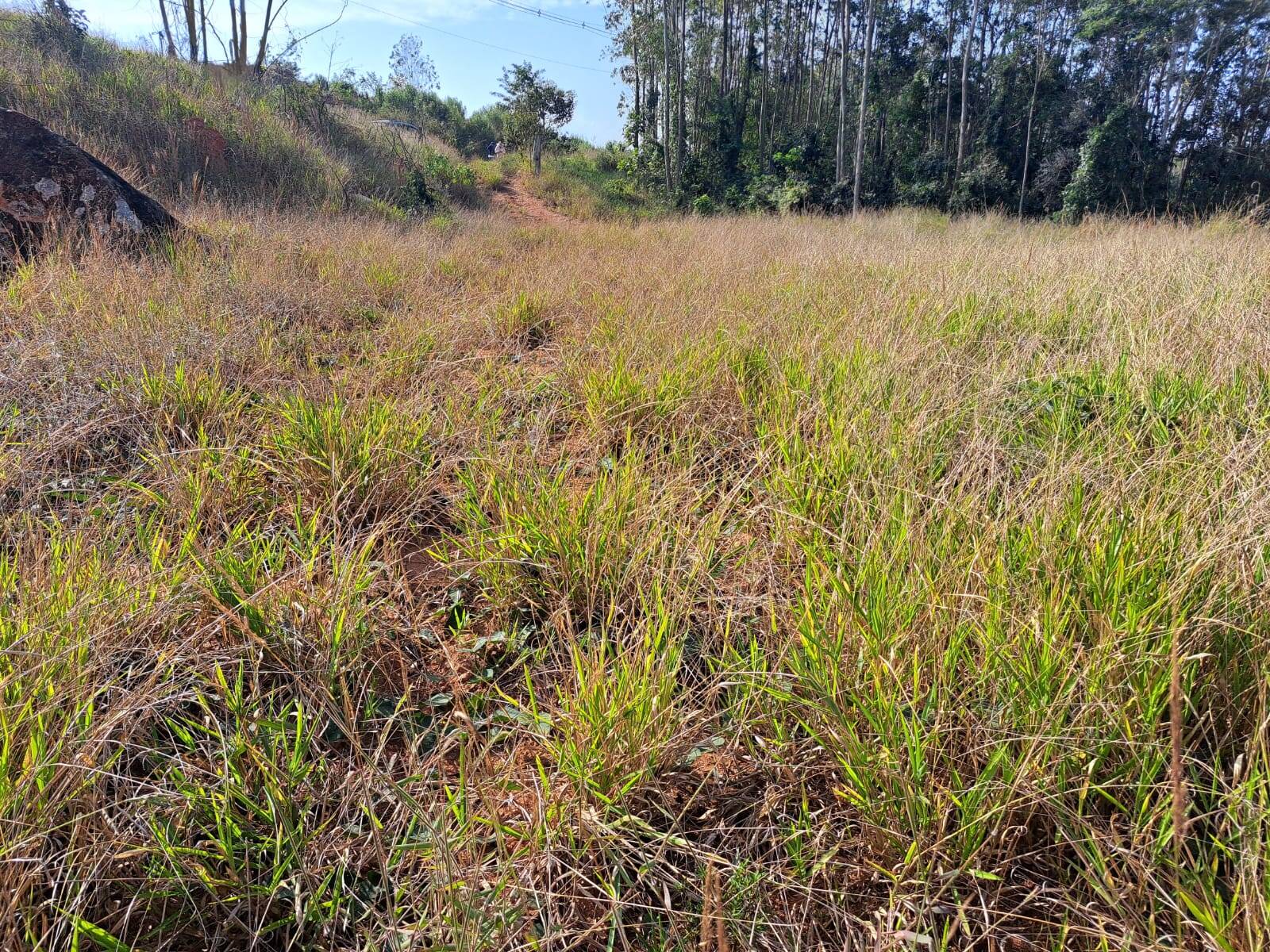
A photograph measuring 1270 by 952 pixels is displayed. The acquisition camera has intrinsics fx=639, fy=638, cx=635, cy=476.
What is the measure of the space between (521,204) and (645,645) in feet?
56.5

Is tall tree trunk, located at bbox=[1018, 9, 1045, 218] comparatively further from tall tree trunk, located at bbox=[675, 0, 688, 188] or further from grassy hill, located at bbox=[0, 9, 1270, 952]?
grassy hill, located at bbox=[0, 9, 1270, 952]

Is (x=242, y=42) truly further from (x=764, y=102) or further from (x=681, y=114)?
(x=764, y=102)

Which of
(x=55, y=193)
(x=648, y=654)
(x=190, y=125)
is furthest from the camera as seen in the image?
(x=190, y=125)

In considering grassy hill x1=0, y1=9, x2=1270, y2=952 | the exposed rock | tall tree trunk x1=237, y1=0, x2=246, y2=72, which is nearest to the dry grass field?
grassy hill x1=0, y1=9, x2=1270, y2=952

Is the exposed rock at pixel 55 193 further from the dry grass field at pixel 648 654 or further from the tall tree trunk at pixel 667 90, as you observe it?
the tall tree trunk at pixel 667 90

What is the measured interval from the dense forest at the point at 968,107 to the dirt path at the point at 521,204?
5261 millimetres

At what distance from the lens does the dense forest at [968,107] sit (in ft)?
64.5

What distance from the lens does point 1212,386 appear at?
2.27 metres

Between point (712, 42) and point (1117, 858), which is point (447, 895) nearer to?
point (1117, 858)

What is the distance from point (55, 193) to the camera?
4.93 meters

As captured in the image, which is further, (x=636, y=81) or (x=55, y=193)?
(x=636, y=81)

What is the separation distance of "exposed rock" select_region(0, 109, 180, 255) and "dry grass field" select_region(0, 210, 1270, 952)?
277 centimetres

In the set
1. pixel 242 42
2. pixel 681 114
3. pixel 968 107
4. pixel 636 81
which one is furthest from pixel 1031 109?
pixel 242 42

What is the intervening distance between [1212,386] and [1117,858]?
6.56 feet
